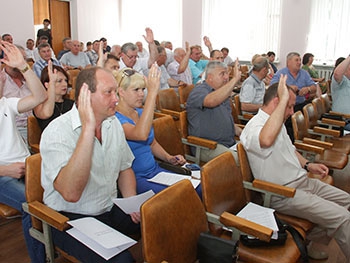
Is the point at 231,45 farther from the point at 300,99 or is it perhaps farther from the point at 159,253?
the point at 159,253

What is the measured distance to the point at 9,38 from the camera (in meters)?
7.48

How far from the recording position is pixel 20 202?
2.02 m

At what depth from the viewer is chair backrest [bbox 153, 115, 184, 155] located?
2.72m

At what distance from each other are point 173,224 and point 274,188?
0.86 m

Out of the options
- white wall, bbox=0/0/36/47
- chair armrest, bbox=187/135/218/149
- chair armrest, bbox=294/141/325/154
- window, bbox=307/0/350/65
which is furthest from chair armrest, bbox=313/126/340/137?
white wall, bbox=0/0/36/47

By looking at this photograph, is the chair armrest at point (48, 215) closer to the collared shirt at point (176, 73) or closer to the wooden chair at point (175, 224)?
the wooden chair at point (175, 224)

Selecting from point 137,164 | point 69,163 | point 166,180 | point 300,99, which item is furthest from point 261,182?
point 300,99

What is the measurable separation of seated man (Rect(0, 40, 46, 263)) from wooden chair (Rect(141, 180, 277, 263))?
1.05 metres

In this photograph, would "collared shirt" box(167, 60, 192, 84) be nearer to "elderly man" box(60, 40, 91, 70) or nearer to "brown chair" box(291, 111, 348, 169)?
"brown chair" box(291, 111, 348, 169)

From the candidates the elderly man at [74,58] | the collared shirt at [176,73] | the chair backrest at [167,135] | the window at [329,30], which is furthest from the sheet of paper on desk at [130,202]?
the window at [329,30]

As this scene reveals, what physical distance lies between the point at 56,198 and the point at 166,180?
74cm

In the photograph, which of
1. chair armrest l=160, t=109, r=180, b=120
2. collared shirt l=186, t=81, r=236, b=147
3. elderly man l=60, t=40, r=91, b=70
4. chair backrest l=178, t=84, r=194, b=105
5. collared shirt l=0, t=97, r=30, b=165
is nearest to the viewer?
collared shirt l=0, t=97, r=30, b=165

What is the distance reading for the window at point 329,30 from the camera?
8375mm

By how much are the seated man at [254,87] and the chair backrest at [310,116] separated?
61 centimetres
